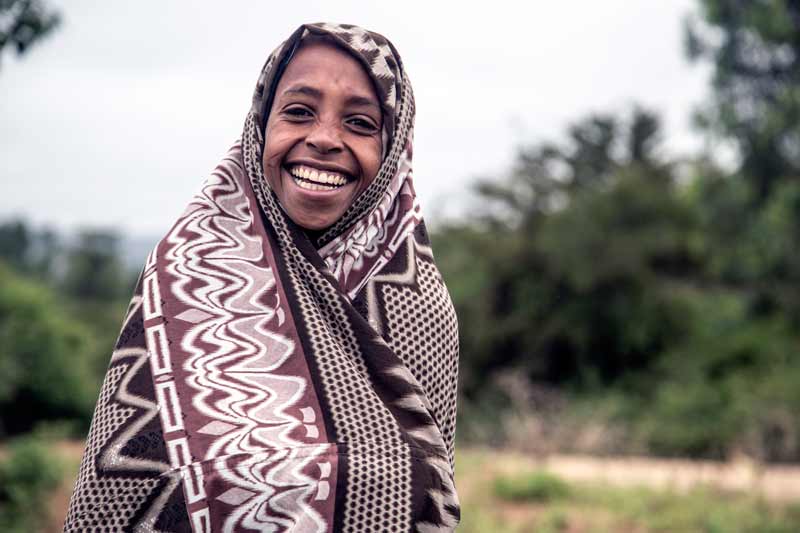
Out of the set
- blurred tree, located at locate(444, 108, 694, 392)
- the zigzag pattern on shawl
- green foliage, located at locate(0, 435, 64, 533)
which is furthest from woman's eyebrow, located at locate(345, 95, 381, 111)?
blurred tree, located at locate(444, 108, 694, 392)

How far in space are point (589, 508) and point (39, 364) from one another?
34.7ft

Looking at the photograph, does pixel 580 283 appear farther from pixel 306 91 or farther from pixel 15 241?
pixel 15 241

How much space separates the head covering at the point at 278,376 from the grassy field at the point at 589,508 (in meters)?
4.58

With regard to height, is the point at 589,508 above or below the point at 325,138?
below

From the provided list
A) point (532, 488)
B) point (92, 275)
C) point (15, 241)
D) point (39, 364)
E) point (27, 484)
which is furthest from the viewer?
point (15, 241)

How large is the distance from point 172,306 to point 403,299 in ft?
1.52

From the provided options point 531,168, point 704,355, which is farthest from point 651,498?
point 531,168

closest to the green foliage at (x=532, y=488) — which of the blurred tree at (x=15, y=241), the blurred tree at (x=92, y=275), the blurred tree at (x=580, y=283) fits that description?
the blurred tree at (x=580, y=283)

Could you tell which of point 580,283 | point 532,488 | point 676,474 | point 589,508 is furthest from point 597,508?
point 580,283

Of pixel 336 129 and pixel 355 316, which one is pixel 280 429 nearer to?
pixel 355 316

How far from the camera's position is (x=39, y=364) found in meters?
14.8

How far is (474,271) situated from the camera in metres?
18.3

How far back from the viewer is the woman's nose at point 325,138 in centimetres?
195

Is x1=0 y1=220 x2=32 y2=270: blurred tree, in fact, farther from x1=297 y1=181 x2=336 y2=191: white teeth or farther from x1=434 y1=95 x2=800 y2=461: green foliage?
x1=297 y1=181 x2=336 y2=191: white teeth
